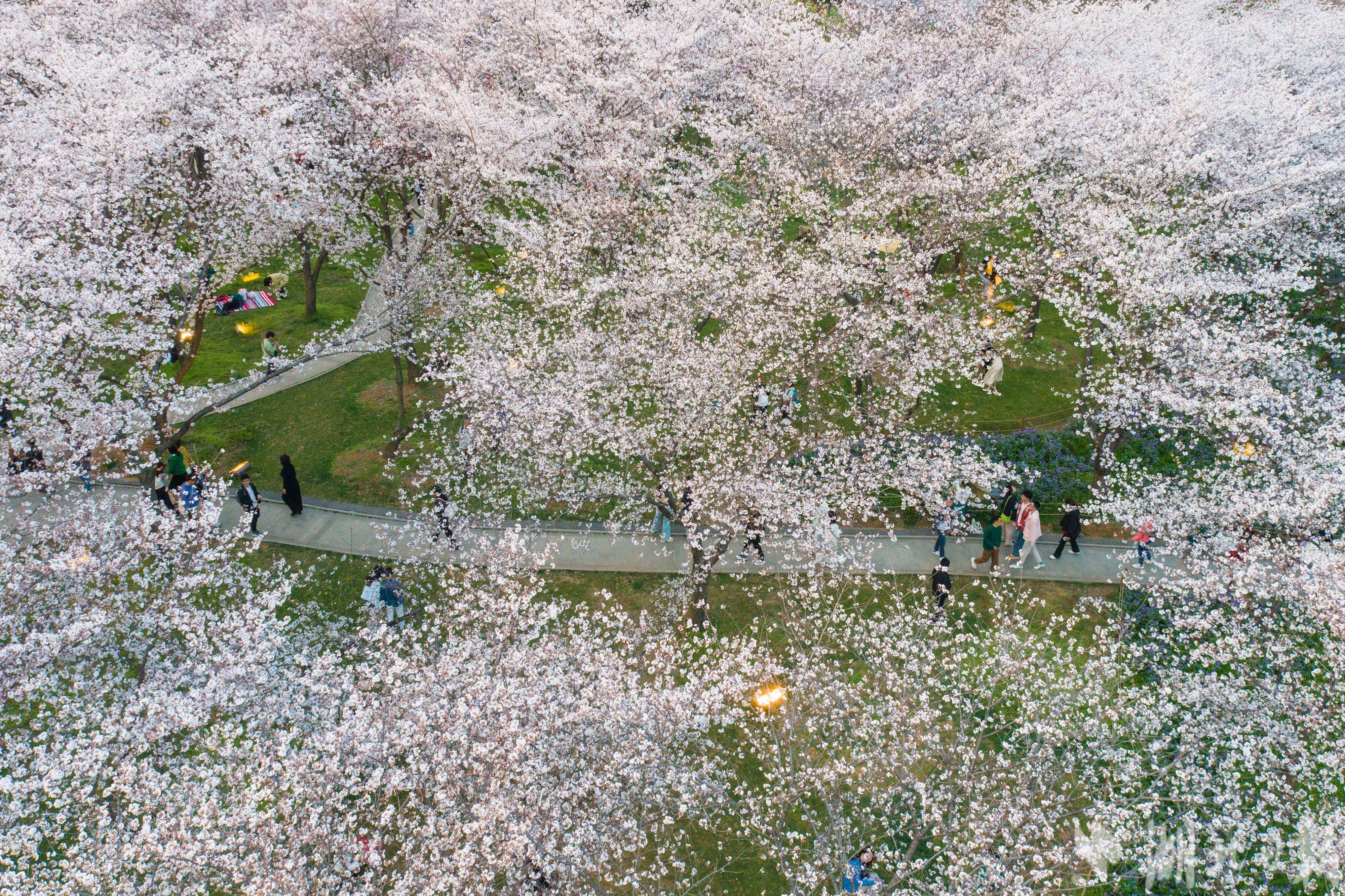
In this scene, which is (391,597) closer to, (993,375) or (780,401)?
(780,401)

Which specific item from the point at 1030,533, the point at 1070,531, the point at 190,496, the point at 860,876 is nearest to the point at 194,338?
the point at 190,496

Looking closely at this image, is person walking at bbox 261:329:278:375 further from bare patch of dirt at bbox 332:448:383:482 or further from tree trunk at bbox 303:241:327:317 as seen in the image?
bare patch of dirt at bbox 332:448:383:482

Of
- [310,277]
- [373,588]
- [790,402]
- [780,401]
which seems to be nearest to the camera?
[373,588]

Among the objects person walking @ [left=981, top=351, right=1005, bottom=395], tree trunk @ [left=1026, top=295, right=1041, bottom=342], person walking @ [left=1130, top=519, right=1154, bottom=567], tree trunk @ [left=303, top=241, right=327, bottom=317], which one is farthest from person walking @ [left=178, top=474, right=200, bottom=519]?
→ tree trunk @ [left=1026, top=295, right=1041, bottom=342]

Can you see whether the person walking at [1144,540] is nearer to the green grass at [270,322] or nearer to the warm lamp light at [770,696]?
the warm lamp light at [770,696]

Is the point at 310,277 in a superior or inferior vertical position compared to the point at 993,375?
superior

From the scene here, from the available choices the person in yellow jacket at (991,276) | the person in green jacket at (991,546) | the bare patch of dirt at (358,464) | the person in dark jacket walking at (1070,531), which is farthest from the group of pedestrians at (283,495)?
the person in yellow jacket at (991,276)
